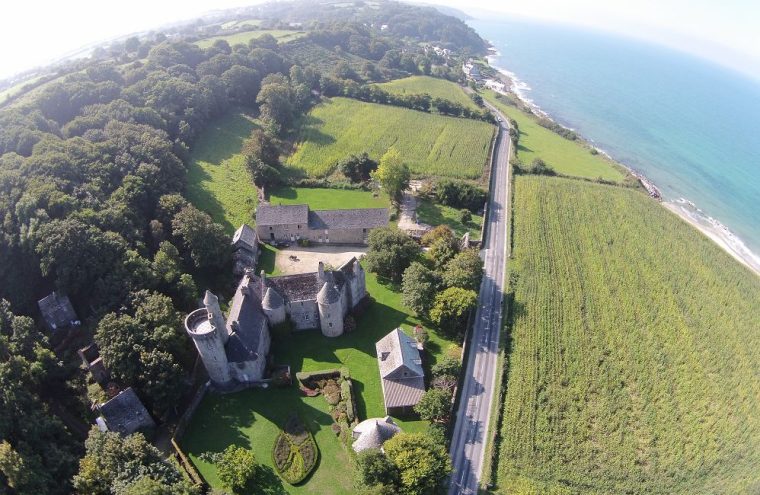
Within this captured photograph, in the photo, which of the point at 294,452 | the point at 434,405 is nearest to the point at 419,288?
the point at 434,405

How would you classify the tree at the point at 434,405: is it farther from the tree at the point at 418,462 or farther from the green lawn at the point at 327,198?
the green lawn at the point at 327,198

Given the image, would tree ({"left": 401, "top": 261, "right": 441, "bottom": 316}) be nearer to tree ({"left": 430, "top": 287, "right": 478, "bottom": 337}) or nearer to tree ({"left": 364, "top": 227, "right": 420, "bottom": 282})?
tree ({"left": 430, "top": 287, "right": 478, "bottom": 337})

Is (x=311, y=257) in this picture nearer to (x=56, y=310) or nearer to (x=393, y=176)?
(x=393, y=176)

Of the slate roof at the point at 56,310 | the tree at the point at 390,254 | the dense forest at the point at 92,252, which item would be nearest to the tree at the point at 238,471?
the dense forest at the point at 92,252

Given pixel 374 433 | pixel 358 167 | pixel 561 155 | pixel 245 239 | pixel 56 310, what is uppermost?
pixel 358 167

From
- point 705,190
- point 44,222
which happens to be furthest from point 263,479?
point 705,190

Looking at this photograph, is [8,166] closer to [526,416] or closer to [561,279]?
[526,416]

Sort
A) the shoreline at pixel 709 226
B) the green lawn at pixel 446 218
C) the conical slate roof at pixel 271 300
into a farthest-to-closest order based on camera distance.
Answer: the shoreline at pixel 709 226 < the green lawn at pixel 446 218 < the conical slate roof at pixel 271 300
